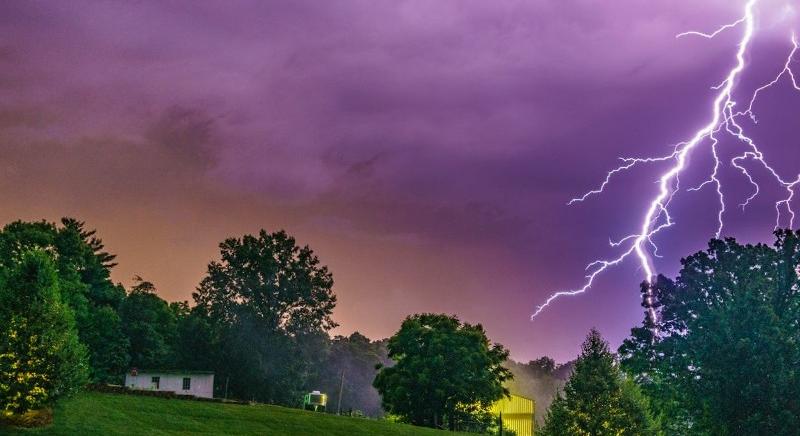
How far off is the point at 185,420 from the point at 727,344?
1084 inches

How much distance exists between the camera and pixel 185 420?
39.9 metres

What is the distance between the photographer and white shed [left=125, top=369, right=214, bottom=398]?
61.6 meters

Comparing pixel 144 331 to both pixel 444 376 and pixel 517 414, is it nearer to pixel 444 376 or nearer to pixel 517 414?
pixel 444 376

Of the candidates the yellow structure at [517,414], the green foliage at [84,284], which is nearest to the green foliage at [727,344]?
the yellow structure at [517,414]

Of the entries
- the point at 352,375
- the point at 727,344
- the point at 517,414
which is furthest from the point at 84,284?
the point at 352,375

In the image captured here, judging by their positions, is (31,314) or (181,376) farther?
(181,376)

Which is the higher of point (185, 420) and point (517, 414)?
point (517, 414)

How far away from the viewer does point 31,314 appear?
33.8m

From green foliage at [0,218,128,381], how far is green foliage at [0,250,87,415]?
24964mm

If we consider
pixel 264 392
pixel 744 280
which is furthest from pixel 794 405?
pixel 264 392

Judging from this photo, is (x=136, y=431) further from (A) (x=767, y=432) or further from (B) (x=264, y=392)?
(B) (x=264, y=392)

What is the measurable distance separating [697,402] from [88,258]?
55.0m

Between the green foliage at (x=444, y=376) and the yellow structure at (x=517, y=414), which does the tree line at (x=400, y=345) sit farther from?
the yellow structure at (x=517, y=414)

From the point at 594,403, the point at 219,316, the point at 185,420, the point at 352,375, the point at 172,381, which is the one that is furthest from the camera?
the point at 352,375
